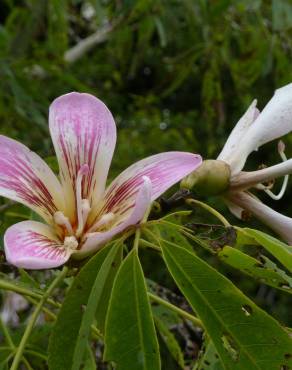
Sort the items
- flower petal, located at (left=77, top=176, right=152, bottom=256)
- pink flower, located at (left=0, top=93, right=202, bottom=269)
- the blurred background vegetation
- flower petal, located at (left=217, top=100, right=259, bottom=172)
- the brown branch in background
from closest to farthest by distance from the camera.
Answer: flower petal, located at (left=77, top=176, right=152, bottom=256) → pink flower, located at (left=0, top=93, right=202, bottom=269) → flower petal, located at (left=217, top=100, right=259, bottom=172) → the blurred background vegetation → the brown branch in background

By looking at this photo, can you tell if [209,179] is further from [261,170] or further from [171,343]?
[171,343]

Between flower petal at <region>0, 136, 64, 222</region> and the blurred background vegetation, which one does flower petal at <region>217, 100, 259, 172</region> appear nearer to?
flower petal at <region>0, 136, 64, 222</region>

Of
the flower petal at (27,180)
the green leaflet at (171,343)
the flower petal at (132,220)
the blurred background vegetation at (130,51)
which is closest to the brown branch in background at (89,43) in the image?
the blurred background vegetation at (130,51)

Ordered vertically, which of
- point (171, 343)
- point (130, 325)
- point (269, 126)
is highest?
point (269, 126)

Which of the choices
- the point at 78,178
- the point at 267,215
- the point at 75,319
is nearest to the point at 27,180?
the point at 78,178

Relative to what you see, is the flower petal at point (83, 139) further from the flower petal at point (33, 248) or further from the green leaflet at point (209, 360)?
the green leaflet at point (209, 360)

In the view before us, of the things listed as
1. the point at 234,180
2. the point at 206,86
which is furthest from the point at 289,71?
the point at 234,180

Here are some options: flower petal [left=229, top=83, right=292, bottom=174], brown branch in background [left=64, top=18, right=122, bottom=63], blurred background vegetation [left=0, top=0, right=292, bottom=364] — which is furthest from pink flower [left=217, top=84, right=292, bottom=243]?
brown branch in background [left=64, top=18, right=122, bottom=63]
